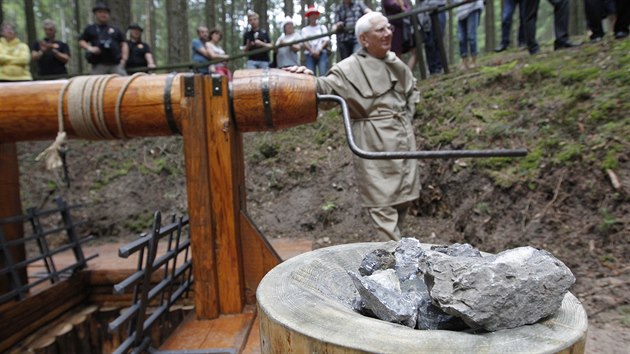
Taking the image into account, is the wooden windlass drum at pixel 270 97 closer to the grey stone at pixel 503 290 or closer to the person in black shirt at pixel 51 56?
the grey stone at pixel 503 290

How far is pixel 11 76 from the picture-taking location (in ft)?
17.6

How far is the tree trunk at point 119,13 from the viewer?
26.8 ft

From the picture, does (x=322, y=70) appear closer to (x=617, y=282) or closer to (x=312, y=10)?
(x=312, y=10)

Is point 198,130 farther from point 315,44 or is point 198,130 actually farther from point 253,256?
point 315,44

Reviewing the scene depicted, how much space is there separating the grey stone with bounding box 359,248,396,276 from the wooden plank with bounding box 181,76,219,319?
3.66 feet

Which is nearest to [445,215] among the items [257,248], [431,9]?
[257,248]

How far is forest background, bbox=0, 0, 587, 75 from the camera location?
8.92m

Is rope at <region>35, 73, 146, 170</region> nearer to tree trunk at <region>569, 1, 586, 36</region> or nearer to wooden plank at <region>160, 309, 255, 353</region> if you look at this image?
wooden plank at <region>160, 309, 255, 353</region>

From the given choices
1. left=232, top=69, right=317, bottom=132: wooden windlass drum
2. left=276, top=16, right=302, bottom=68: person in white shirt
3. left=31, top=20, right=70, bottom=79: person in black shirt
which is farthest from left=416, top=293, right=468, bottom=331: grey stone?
left=31, top=20, right=70, bottom=79: person in black shirt

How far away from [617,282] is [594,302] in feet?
0.72

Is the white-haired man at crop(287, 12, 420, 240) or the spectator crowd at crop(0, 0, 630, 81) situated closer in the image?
the white-haired man at crop(287, 12, 420, 240)

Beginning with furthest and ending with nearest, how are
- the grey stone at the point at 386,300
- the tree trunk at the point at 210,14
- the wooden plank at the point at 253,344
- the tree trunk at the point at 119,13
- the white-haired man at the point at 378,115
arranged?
the tree trunk at the point at 210,14
the tree trunk at the point at 119,13
the white-haired man at the point at 378,115
the wooden plank at the point at 253,344
the grey stone at the point at 386,300

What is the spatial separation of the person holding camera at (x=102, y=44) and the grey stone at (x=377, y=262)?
235 inches

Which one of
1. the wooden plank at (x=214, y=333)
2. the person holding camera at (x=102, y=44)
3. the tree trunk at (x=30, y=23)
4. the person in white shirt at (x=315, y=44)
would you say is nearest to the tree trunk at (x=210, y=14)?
the tree trunk at (x=30, y=23)
